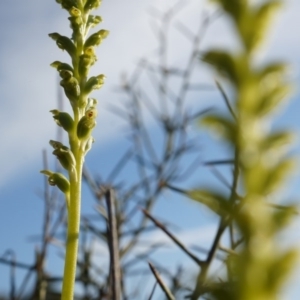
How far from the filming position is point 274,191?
0.77ft

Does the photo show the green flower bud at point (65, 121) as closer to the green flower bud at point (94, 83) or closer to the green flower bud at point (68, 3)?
the green flower bud at point (94, 83)

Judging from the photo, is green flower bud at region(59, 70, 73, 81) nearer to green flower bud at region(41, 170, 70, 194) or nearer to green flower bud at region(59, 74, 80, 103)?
green flower bud at region(59, 74, 80, 103)

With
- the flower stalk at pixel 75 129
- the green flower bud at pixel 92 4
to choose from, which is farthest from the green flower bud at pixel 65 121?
the green flower bud at pixel 92 4

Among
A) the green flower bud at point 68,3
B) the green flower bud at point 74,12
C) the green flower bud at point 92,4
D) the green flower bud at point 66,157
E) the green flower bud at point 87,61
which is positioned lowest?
the green flower bud at point 66,157

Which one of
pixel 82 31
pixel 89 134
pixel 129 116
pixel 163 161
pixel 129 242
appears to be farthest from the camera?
pixel 129 116

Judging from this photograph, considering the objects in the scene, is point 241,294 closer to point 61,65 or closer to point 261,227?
point 261,227

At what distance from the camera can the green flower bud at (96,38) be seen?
113 centimetres

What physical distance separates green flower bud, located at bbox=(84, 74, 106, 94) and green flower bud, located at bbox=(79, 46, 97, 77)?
0.6 inches

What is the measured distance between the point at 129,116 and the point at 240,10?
2.58 meters

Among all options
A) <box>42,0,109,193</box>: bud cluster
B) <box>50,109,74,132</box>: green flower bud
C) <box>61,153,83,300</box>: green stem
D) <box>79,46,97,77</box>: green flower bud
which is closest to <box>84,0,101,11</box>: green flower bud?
<box>42,0,109,193</box>: bud cluster

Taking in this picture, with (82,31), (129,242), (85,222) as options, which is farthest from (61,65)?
(129,242)

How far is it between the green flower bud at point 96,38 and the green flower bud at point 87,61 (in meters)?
0.06

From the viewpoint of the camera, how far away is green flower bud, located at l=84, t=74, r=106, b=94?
1063mm

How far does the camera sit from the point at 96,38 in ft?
3.74
